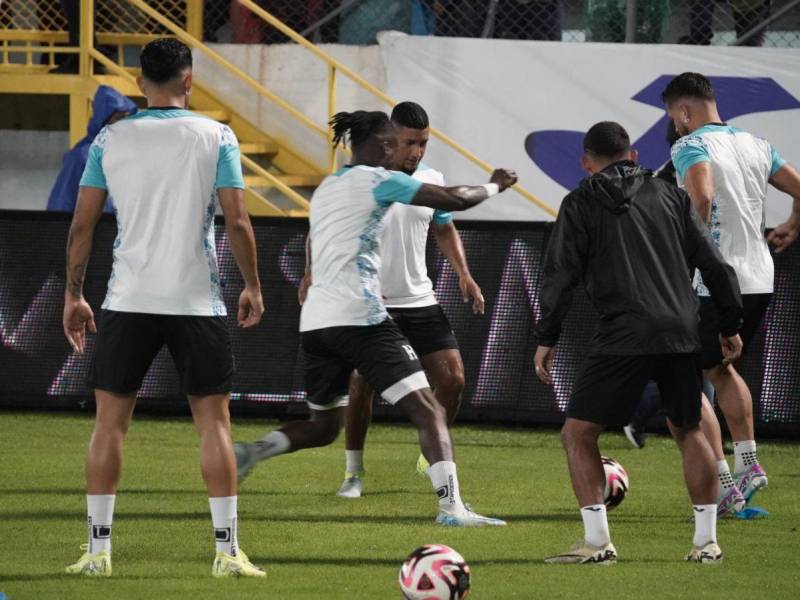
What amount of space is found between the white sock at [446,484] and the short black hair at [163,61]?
2561mm

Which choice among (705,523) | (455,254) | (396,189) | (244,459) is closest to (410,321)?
(455,254)

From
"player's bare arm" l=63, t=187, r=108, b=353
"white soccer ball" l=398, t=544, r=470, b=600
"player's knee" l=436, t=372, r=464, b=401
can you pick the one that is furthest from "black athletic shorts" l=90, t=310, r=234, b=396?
"player's knee" l=436, t=372, r=464, b=401

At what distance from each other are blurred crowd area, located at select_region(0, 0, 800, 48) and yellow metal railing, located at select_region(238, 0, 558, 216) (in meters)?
0.44

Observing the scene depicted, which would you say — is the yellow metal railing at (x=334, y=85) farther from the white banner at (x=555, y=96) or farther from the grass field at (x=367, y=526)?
the grass field at (x=367, y=526)

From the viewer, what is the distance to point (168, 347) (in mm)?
6707

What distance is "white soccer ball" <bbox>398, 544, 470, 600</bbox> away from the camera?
19.9ft

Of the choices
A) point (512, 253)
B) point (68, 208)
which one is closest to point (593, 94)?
point (512, 253)

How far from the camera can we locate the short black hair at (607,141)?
722 centimetres

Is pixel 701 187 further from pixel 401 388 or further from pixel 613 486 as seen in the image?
pixel 401 388

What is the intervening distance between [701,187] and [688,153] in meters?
0.22

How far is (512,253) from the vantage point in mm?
12812

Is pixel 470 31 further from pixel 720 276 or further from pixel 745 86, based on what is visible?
pixel 720 276

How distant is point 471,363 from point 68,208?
13.4 feet

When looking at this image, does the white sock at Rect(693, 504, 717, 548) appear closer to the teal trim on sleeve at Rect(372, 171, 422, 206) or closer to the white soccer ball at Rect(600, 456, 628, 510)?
the white soccer ball at Rect(600, 456, 628, 510)
